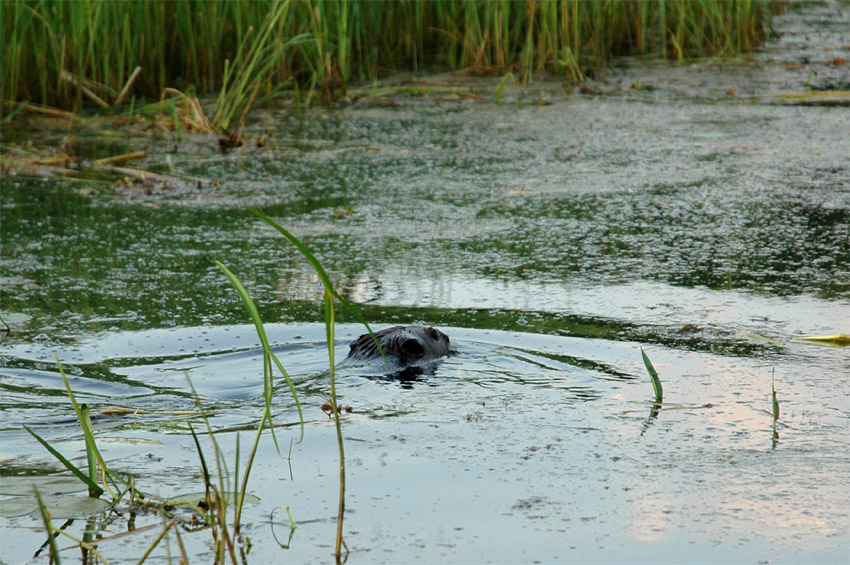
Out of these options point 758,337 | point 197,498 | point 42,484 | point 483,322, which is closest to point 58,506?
point 42,484

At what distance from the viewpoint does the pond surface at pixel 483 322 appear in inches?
80.5

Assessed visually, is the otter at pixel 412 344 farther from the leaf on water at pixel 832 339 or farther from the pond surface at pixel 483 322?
the leaf on water at pixel 832 339

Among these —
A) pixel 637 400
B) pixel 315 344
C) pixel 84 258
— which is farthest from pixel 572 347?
pixel 84 258

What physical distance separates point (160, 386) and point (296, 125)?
3.94 m

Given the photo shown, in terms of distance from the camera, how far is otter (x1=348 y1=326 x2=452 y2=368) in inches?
122

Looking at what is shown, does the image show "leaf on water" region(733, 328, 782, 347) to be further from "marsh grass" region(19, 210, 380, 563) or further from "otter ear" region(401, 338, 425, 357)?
"marsh grass" region(19, 210, 380, 563)

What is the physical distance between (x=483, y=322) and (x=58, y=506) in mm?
1718

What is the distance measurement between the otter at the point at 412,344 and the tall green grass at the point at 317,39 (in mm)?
3166

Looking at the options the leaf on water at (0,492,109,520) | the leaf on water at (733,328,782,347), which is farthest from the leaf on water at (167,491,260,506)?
the leaf on water at (733,328,782,347)

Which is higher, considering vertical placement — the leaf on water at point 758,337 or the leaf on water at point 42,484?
the leaf on water at point 758,337

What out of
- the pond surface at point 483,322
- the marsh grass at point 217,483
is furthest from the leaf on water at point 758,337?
the marsh grass at point 217,483

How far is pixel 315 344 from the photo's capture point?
3381 mm

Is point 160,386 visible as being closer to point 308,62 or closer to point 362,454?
point 362,454

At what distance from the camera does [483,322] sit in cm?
348
